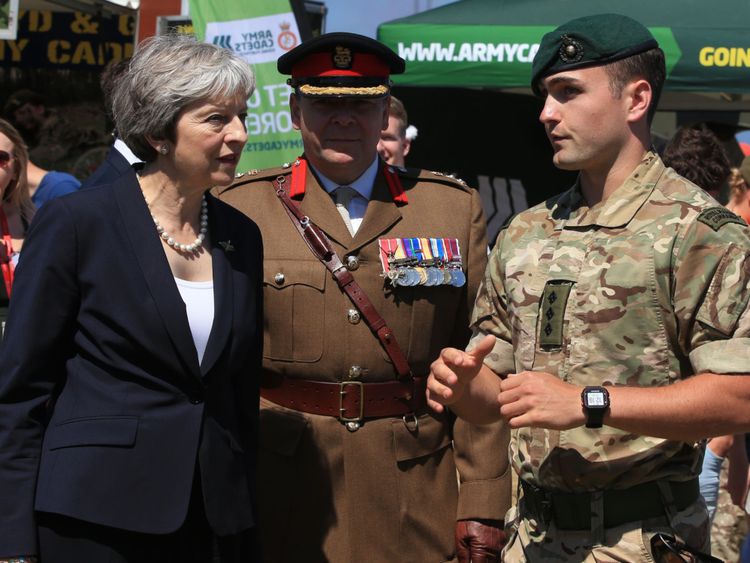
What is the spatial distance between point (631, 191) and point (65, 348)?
1.40m

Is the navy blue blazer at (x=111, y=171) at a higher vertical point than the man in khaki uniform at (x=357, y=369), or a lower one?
higher

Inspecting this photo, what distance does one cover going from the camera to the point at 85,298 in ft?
8.95

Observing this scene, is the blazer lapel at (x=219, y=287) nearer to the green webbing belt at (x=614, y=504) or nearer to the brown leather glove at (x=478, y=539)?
the green webbing belt at (x=614, y=504)

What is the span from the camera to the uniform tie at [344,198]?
361 centimetres

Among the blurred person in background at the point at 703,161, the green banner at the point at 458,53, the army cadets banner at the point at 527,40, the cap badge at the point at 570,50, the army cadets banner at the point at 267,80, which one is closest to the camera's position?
the cap badge at the point at 570,50

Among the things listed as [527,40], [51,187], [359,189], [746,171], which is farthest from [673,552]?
[527,40]

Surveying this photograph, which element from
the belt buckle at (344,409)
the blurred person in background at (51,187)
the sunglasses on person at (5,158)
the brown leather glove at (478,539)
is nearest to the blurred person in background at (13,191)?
the sunglasses on person at (5,158)

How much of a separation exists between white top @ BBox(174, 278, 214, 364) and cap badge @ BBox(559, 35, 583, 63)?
1044 millimetres

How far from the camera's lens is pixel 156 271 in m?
2.79

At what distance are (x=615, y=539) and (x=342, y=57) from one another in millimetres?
1674

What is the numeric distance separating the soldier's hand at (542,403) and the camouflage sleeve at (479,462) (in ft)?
3.42

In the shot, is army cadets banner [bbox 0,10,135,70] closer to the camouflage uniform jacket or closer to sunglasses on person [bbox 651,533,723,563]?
the camouflage uniform jacket

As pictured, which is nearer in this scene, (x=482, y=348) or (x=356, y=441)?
(x=482, y=348)

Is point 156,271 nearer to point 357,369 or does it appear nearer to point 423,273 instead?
point 357,369
